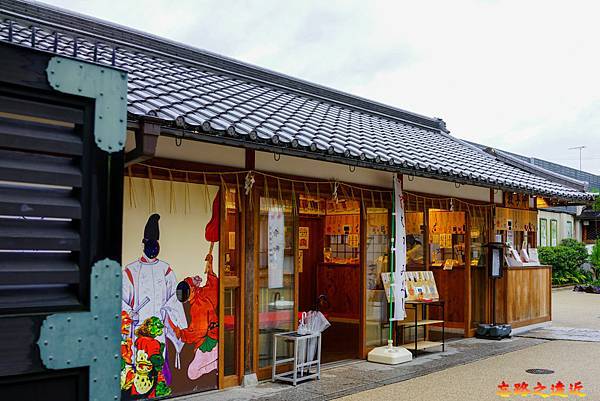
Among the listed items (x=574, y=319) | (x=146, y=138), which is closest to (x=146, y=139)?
(x=146, y=138)

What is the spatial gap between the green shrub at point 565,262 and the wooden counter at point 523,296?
1149cm

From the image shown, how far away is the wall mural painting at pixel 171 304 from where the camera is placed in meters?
6.07

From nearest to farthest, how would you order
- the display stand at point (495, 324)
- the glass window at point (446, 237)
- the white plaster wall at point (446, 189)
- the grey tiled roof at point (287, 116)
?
the grey tiled roof at point (287, 116) → the white plaster wall at point (446, 189) → the display stand at point (495, 324) → the glass window at point (446, 237)

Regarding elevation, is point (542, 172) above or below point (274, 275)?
above

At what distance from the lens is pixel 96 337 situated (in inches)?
81.5

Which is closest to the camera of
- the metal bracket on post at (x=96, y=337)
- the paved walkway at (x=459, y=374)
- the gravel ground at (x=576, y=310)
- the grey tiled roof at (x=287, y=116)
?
the metal bracket on post at (x=96, y=337)

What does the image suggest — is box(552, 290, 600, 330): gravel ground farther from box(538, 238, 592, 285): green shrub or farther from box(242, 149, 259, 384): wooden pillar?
box(242, 149, 259, 384): wooden pillar

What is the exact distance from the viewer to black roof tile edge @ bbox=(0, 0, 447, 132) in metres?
7.69

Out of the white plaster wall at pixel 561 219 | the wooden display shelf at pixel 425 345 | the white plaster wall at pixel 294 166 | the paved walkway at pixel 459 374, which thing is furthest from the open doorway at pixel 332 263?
the white plaster wall at pixel 561 219

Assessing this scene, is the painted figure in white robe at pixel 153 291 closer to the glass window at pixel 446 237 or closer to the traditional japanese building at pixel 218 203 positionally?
the traditional japanese building at pixel 218 203

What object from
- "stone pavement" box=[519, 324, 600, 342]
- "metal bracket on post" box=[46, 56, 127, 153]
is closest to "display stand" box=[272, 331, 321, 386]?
"metal bracket on post" box=[46, 56, 127, 153]

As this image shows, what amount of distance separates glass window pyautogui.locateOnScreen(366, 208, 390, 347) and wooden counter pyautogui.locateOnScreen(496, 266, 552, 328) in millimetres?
3129

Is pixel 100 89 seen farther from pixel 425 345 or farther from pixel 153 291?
pixel 425 345

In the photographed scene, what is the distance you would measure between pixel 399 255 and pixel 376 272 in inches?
18.6
